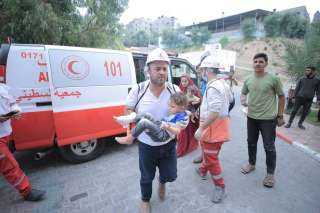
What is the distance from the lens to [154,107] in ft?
6.91

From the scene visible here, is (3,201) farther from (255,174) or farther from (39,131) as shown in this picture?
(255,174)

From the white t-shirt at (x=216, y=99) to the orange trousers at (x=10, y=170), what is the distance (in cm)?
247

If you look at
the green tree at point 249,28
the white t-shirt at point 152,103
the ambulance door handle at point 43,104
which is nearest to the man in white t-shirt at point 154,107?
the white t-shirt at point 152,103

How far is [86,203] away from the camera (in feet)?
8.91

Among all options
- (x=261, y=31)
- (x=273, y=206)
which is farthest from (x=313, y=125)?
(x=261, y=31)

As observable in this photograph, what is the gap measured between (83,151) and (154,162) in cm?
195

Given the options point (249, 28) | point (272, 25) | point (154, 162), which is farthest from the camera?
point (249, 28)

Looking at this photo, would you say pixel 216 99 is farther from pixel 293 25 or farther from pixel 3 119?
pixel 293 25

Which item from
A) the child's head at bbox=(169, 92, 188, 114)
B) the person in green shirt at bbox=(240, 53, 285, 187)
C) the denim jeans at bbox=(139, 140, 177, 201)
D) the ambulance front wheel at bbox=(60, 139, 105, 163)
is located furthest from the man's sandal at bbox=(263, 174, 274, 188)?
the ambulance front wheel at bbox=(60, 139, 105, 163)

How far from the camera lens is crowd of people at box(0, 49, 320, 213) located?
2.01 meters

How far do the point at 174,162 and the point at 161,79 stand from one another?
1063 millimetres

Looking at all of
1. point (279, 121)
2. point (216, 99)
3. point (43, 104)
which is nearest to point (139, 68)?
point (43, 104)

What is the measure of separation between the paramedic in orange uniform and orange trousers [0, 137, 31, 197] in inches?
91.4

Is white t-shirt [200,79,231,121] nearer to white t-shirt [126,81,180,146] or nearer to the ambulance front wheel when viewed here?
white t-shirt [126,81,180,146]
